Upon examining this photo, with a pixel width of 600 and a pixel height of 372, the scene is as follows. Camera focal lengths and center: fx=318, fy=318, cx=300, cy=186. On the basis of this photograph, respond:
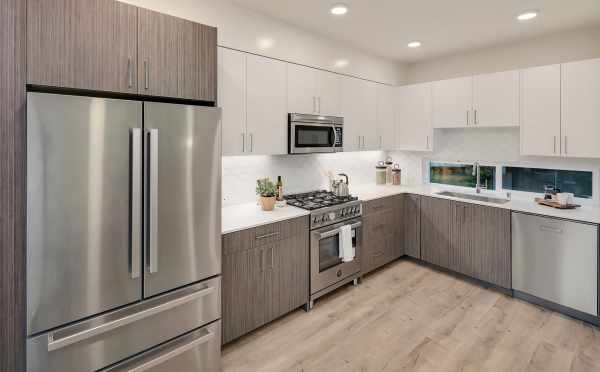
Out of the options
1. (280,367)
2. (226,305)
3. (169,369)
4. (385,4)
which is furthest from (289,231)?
(385,4)

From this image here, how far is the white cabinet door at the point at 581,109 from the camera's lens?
2875mm

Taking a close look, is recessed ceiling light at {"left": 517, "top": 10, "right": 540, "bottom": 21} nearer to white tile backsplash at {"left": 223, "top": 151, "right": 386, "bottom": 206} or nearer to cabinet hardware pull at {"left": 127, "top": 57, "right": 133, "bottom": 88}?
white tile backsplash at {"left": 223, "top": 151, "right": 386, "bottom": 206}

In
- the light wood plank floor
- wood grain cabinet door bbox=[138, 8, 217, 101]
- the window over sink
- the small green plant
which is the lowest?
the light wood plank floor

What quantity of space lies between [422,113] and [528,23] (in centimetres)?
138

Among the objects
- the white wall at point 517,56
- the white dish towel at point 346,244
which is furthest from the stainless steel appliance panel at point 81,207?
the white wall at point 517,56

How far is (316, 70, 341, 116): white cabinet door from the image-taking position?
3.36 m

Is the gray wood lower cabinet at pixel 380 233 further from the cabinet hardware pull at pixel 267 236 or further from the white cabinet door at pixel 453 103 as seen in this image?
the cabinet hardware pull at pixel 267 236

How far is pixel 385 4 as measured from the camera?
268cm

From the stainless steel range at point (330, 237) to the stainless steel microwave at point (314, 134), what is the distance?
0.53m

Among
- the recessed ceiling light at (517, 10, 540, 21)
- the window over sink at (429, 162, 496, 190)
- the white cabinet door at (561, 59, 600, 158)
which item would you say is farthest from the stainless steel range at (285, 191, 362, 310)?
the recessed ceiling light at (517, 10, 540, 21)

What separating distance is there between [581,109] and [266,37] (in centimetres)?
298

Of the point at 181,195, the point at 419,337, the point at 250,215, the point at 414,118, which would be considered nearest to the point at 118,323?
the point at 181,195

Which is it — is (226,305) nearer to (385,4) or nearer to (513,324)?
(513,324)

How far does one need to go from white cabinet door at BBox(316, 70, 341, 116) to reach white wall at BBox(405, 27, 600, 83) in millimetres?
1683
